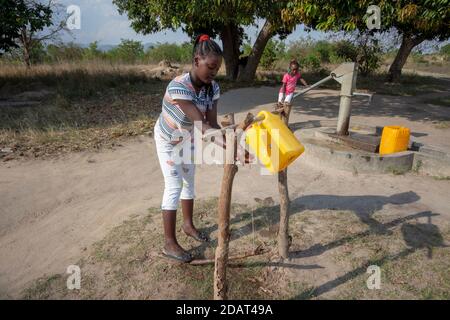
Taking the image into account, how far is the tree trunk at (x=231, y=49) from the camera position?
11668mm

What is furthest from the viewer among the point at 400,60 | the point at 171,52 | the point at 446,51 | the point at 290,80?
the point at 446,51

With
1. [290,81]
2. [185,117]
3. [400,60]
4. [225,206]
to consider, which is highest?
[400,60]

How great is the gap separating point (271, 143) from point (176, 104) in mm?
641

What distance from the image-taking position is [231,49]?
11898 millimetres

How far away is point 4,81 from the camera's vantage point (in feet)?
34.5

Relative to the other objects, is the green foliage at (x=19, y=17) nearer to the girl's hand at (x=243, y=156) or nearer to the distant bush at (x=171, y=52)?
the girl's hand at (x=243, y=156)

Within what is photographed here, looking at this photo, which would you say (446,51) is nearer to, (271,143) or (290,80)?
(290,80)

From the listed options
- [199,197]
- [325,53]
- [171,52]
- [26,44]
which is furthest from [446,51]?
[199,197]

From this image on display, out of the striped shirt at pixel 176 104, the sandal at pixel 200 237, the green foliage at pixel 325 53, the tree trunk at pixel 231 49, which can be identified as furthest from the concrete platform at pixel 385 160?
the green foliage at pixel 325 53

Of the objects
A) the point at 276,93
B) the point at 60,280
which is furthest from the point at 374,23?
the point at 276,93

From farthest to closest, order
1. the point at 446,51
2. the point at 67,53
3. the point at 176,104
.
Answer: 1. the point at 446,51
2. the point at 67,53
3. the point at 176,104

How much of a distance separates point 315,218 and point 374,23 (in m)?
2.94

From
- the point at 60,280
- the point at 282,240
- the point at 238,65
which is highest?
the point at 238,65
